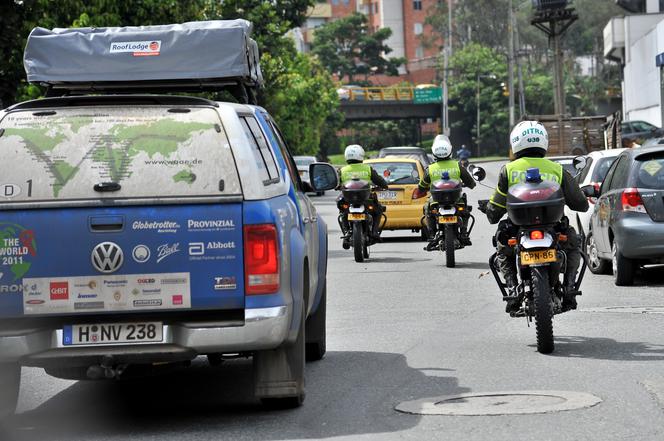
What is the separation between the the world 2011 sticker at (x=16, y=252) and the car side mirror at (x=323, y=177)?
11.3 ft

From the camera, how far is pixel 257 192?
27.3ft

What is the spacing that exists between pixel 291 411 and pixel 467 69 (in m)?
124

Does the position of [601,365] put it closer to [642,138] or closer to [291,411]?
[291,411]

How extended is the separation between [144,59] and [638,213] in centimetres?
603

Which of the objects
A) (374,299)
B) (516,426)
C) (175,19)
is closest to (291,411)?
(516,426)

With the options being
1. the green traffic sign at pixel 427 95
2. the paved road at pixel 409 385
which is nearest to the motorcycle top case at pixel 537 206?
the paved road at pixel 409 385

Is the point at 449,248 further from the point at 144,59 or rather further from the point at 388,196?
the point at 144,59

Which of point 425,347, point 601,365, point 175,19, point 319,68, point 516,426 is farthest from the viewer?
point 319,68

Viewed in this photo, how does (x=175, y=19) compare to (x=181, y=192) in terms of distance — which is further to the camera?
(x=175, y=19)

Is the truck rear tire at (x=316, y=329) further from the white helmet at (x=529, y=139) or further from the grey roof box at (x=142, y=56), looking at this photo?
the grey roof box at (x=142, y=56)

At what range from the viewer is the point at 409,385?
390 inches

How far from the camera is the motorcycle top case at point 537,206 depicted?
446 inches

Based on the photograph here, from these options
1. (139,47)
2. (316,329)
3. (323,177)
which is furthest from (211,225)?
(139,47)

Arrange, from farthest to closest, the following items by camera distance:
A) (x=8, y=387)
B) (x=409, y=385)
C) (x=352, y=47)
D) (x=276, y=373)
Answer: (x=352, y=47), (x=409, y=385), (x=8, y=387), (x=276, y=373)
